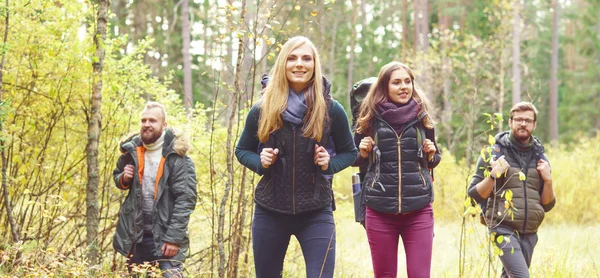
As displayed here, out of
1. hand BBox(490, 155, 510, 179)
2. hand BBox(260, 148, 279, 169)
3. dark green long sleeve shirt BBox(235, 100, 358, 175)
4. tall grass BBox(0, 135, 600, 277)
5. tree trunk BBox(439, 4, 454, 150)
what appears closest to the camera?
hand BBox(260, 148, 279, 169)

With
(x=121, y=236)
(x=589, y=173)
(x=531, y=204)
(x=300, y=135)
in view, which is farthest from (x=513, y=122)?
(x=589, y=173)

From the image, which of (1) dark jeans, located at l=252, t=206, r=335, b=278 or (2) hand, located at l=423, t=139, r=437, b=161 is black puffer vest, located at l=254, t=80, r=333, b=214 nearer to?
(1) dark jeans, located at l=252, t=206, r=335, b=278

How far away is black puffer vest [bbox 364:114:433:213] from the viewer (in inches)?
162

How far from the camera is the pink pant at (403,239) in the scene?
4082 millimetres

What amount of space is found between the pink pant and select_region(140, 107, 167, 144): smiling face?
1.79 meters

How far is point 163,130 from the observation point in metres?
5.10

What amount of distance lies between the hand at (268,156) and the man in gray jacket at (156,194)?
1528 mm

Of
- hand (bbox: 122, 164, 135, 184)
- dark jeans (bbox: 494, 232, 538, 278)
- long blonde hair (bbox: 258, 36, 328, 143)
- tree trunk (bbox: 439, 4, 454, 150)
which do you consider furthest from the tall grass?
tree trunk (bbox: 439, 4, 454, 150)

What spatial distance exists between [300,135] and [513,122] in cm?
A: 204

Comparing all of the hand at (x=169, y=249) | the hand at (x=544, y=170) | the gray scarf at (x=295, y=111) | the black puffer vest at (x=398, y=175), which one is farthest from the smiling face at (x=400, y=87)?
the hand at (x=169, y=249)

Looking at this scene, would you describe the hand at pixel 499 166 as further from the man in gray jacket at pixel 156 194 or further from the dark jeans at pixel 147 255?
the dark jeans at pixel 147 255

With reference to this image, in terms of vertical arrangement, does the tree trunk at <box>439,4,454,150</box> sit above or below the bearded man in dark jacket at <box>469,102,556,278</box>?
above

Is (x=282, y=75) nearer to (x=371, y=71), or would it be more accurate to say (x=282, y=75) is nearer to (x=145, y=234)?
(x=145, y=234)

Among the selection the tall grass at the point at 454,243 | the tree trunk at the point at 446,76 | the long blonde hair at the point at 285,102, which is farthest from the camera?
the tree trunk at the point at 446,76
